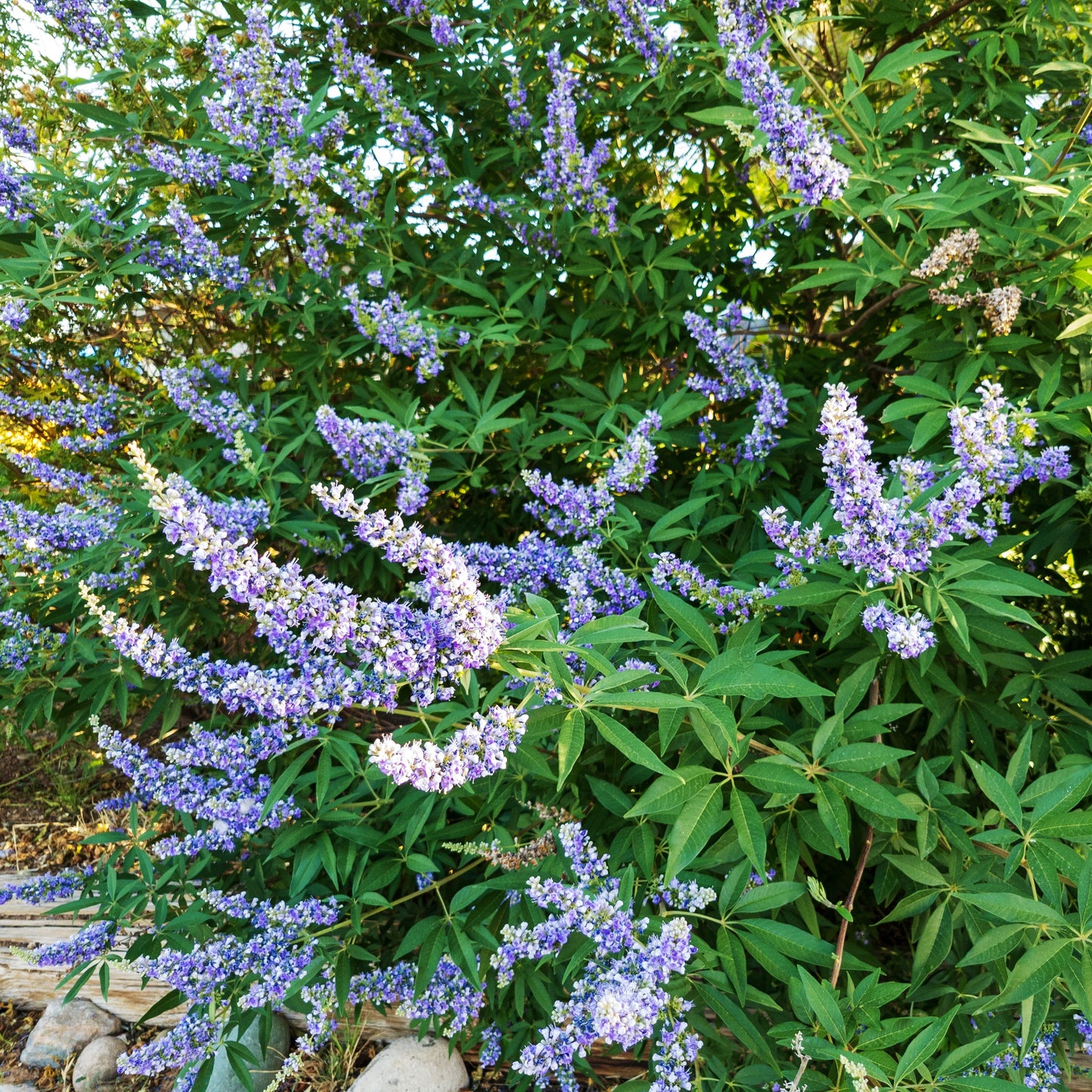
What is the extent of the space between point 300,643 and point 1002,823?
1.81 meters

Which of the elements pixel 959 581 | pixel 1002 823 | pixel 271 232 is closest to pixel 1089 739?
pixel 1002 823

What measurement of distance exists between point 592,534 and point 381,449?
80 centimetres

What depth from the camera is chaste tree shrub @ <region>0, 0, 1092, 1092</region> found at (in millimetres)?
1970

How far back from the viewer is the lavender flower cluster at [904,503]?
1.97 m

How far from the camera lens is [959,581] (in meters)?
2.07

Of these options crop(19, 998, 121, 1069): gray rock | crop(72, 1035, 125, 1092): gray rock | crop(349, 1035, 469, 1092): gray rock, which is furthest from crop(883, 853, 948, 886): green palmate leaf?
crop(19, 998, 121, 1069): gray rock

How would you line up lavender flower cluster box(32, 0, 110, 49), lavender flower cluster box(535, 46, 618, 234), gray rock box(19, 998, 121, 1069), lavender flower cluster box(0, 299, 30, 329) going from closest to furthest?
lavender flower cluster box(0, 299, 30, 329) < lavender flower cluster box(535, 46, 618, 234) < lavender flower cluster box(32, 0, 110, 49) < gray rock box(19, 998, 121, 1069)

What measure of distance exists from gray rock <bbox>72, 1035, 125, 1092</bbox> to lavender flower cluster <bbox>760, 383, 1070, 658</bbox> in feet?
12.8

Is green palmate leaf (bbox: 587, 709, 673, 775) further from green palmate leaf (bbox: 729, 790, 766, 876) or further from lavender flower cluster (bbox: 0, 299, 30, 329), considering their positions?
lavender flower cluster (bbox: 0, 299, 30, 329)

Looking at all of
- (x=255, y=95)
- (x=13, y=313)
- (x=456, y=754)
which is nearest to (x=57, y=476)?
(x=13, y=313)

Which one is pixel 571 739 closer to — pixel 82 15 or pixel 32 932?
pixel 82 15

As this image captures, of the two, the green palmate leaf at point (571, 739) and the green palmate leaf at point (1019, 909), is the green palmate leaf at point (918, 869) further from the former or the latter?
the green palmate leaf at point (571, 739)

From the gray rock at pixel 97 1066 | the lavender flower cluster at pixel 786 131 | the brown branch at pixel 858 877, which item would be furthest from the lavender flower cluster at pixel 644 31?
the gray rock at pixel 97 1066

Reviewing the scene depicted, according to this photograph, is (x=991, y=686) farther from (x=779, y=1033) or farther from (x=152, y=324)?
(x=152, y=324)
